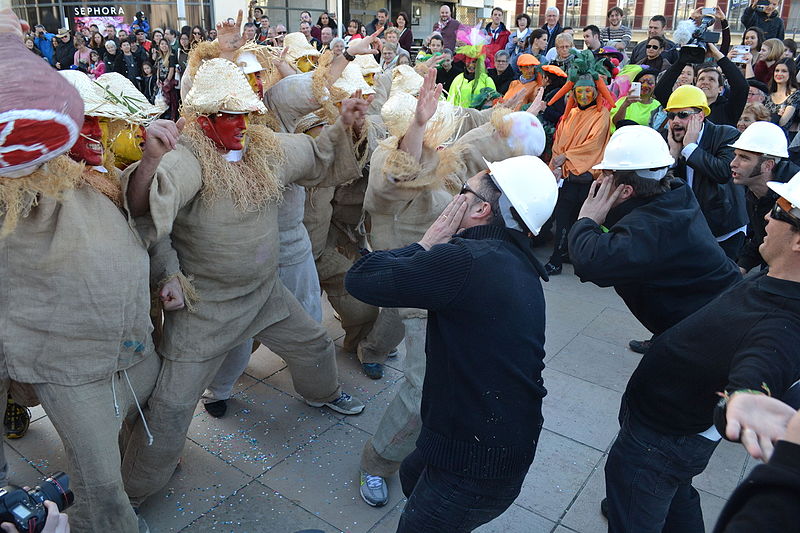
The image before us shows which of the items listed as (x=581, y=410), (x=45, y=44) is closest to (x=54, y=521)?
(x=581, y=410)

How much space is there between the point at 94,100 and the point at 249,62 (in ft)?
4.75

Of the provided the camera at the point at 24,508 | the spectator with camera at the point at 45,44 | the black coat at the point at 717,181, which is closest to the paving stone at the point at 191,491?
the camera at the point at 24,508

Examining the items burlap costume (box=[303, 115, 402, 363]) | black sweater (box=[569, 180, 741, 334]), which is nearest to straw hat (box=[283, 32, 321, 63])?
burlap costume (box=[303, 115, 402, 363])

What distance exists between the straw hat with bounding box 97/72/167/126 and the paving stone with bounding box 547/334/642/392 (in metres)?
2.88

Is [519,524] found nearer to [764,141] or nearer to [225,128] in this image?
[225,128]

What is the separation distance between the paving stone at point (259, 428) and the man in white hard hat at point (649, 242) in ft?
5.80

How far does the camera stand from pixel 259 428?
11.4 ft

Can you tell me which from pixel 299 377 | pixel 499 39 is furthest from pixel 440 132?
pixel 499 39

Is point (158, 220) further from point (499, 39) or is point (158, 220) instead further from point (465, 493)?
point (499, 39)

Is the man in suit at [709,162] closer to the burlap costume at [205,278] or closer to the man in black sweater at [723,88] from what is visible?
the man in black sweater at [723,88]

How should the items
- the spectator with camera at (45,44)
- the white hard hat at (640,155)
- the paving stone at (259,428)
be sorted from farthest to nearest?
the spectator with camera at (45,44) → the paving stone at (259,428) → the white hard hat at (640,155)

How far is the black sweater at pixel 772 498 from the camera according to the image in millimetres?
999

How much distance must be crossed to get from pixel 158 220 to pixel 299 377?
51.3 inches

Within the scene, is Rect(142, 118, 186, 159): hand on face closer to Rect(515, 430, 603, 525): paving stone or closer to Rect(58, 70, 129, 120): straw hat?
Rect(58, 70, 129, 120): straw hat
